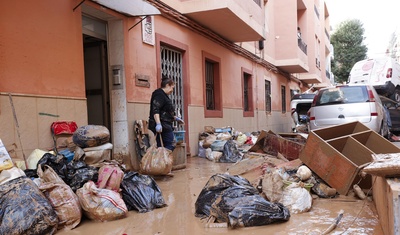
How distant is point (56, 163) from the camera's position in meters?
3.99

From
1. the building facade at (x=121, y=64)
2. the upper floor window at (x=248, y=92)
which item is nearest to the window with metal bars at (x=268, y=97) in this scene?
the upper floor window at (x=248, y=92)

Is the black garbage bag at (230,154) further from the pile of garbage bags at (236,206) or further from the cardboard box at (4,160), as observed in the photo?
the cardboard box at (4,160)

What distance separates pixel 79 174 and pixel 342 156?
10.2 ft

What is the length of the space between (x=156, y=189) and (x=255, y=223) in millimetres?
1380

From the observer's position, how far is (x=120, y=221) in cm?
355

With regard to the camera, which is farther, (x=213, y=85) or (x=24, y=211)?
(x=213, y=85)

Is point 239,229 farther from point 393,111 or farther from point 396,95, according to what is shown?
point 396,95

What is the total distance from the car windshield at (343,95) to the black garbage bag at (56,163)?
6.67m

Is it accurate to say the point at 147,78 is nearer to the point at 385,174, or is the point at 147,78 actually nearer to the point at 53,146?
the point at 53,146

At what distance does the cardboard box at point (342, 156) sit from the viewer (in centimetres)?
Answer: 414

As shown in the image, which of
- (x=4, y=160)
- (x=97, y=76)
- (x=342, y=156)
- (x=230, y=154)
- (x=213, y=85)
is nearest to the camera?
(x=4, y=160)

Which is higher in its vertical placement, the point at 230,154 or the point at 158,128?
the point at 158,128

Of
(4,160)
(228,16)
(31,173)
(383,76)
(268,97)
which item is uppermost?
(228,16)

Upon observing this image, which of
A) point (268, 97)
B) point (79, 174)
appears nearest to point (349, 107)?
point (79, 174)
